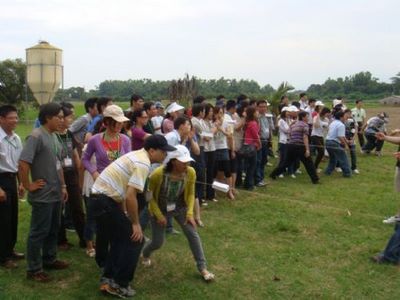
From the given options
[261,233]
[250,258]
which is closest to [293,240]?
[261,233]

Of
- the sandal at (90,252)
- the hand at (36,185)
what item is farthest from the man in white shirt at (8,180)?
the sandal at (90,252)

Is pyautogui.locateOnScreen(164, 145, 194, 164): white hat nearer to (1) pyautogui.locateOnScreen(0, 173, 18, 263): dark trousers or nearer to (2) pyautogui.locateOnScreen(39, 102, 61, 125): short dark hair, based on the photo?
(2) pyautogui.locateOnScreen(39, 102, 61, 125): short dark hair

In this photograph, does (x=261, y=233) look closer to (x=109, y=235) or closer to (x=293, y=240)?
(x=293, y=240)

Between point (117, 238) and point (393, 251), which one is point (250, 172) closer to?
point (393, 251)

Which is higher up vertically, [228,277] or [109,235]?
[109,235]

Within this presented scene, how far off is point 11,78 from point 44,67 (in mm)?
27594

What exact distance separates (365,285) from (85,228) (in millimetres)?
3194

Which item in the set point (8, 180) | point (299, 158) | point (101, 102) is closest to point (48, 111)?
point (8, 180)

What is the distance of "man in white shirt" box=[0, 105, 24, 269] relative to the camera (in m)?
4.59

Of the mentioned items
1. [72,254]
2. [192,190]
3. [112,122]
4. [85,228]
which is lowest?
[72,254]

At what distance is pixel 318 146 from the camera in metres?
10.7

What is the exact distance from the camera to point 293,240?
5.99 m

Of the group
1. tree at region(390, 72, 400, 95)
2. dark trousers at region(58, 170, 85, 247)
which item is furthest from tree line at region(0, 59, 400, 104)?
dark trousers at region(58, 170, 85, 247)

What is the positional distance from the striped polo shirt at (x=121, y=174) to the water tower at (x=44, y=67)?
8.08 meters
